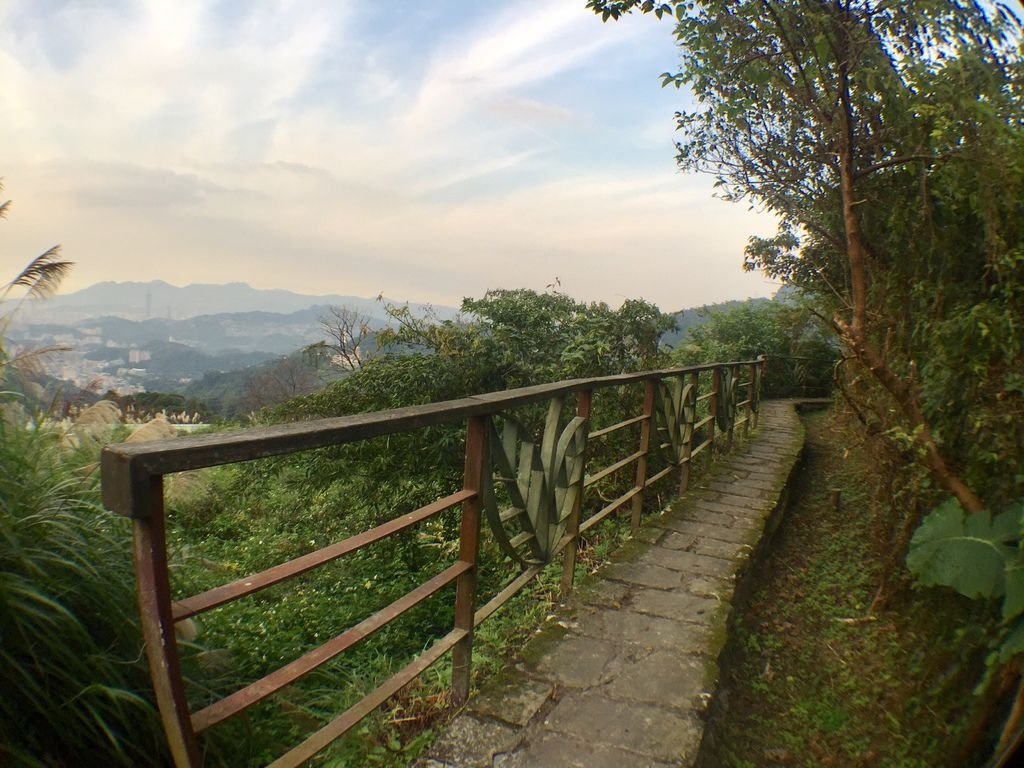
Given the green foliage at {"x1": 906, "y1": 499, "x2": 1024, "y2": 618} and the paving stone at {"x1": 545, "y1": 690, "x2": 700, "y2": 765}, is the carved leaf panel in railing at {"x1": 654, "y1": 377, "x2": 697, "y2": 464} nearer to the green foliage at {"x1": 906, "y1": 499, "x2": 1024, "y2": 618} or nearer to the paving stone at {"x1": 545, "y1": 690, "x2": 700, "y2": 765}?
the green foliage at {"x1": 906, "y1": 499, "x2": 1024, "y2": 618}

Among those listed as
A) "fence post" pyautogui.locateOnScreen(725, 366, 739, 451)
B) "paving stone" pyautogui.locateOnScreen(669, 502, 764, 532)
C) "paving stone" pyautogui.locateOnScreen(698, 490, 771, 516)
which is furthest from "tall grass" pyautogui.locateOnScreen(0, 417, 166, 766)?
"fence post" pyautogui.locateOnScreen(725, 366, 739, 451)

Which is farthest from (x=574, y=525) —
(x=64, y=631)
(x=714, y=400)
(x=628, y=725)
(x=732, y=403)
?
(x=732, y=403)

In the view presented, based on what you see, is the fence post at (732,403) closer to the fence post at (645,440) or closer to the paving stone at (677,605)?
the fence post at (645,440)

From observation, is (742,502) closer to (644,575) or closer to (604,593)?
(644,575)

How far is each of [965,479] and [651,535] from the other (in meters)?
1.75

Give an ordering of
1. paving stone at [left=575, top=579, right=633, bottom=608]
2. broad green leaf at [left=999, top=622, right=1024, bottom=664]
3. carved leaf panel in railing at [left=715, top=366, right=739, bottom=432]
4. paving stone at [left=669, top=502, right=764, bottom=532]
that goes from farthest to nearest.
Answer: carved leaf panel in railing at [left=715, top=366, right=739, bottom=432], paving stone at [left=669, top=502, right=764, bottom=532], paving stone at [left=575, top=579, right=633, bottom=608], broad green leaf at [left=999, top=622, right=1024, bottom=664]

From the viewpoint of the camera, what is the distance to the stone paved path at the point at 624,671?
1.94 m

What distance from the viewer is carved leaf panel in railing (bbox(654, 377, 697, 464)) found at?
434cm

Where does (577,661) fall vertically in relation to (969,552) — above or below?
below

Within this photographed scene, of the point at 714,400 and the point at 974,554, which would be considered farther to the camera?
the point at 714,400

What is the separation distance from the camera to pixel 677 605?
2992 mm

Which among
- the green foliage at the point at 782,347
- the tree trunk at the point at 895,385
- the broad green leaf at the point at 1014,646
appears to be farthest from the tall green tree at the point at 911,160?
the green foliage at the point at 782,347

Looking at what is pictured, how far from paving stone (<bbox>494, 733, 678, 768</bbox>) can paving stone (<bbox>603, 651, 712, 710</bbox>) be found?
31 centimetres

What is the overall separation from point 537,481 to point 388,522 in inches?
31.3
